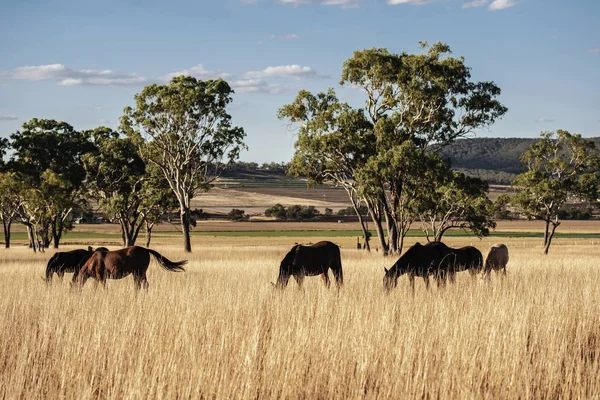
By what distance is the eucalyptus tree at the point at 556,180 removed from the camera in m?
56.3

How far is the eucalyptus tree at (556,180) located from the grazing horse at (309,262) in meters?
42.8

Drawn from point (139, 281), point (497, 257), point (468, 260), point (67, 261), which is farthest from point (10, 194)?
point (468, 260)

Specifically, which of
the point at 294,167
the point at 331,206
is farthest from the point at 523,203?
the point at 331,206

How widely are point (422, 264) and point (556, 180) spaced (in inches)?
1739

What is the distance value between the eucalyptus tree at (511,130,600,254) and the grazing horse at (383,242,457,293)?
140 feet

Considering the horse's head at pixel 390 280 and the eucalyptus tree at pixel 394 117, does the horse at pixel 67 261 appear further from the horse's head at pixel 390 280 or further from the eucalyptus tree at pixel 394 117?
the eucalyptus tree at pixel 394 117

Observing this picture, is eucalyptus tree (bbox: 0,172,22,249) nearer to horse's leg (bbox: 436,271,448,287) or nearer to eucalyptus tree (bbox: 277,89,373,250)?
eucalyptus tree (bbox: 277,89,373,250)

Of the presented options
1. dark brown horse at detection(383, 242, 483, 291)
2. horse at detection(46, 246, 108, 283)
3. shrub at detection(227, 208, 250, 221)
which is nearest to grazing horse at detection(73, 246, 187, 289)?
horse at detection(46, 246, 108, 283)

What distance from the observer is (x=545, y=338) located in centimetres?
906

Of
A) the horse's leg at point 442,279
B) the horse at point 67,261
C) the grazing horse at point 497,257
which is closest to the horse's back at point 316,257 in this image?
the horse's leg at point 442,279

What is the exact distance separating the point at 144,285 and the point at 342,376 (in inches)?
400

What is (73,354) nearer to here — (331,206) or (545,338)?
(545,338)

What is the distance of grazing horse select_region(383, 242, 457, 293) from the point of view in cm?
1527

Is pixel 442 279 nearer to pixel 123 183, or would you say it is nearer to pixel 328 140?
pixel 328 140
